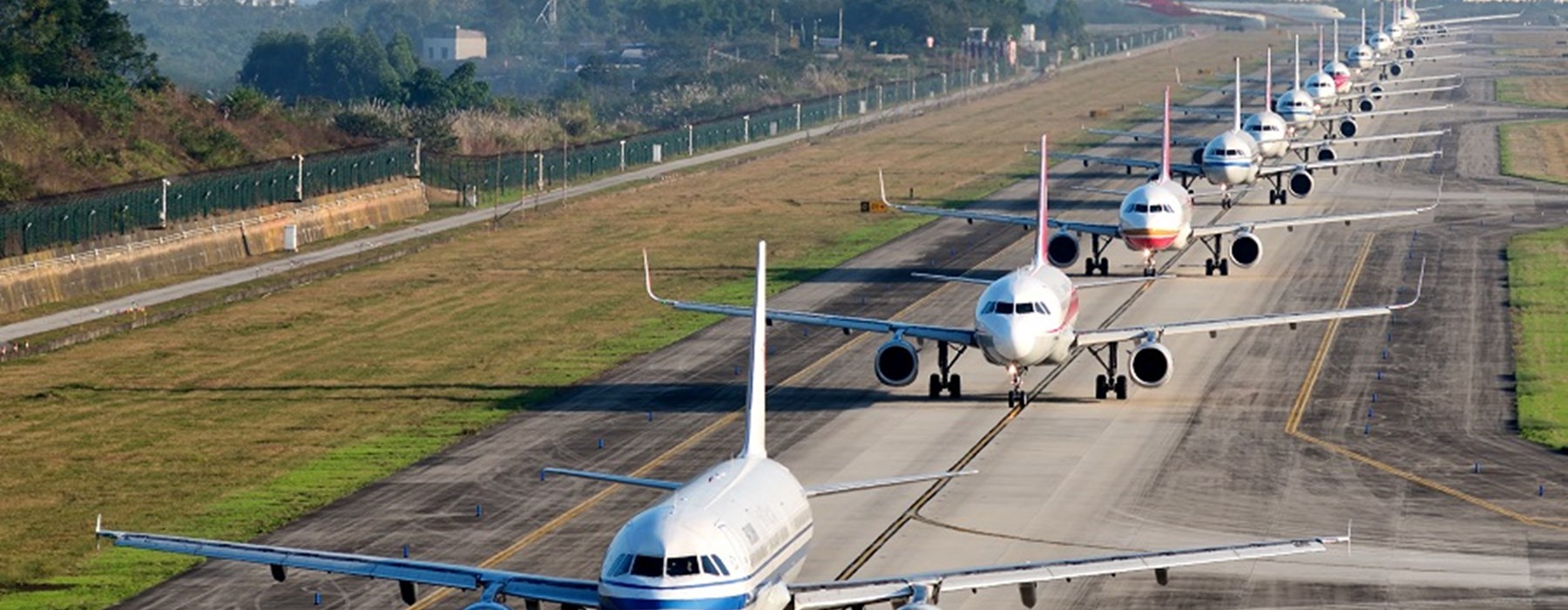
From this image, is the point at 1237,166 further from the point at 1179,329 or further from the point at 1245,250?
the point at 1179,329

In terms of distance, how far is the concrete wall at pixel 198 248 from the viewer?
100438 millimetres

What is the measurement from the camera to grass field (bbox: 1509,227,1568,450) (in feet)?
241

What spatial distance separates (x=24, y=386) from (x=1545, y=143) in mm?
138082

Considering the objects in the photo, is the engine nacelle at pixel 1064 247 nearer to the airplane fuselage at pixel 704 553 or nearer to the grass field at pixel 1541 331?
the grass field at pixel 1541 331

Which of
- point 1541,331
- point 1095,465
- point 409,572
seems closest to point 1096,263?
point 1541,331

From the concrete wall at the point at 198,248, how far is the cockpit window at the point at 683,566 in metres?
66.1

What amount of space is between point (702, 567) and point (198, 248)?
8102 cm

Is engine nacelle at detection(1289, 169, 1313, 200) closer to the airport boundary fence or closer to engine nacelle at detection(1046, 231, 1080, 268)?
engine nacelle at detection(1046, 231, 1080, 268)

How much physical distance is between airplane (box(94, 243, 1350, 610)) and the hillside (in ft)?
276

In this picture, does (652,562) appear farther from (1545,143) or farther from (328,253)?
(1545,143)

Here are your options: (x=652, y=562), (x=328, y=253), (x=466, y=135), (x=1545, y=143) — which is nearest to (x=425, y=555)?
(x=652, y=562)

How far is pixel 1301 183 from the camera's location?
461ft

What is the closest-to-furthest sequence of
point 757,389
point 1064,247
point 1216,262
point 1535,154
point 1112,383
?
1. point 757,389
2. point 1112,383
3. point 1064,247
4. point 1216,262
5. point 1535,154

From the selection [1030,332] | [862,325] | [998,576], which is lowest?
[862,325]
